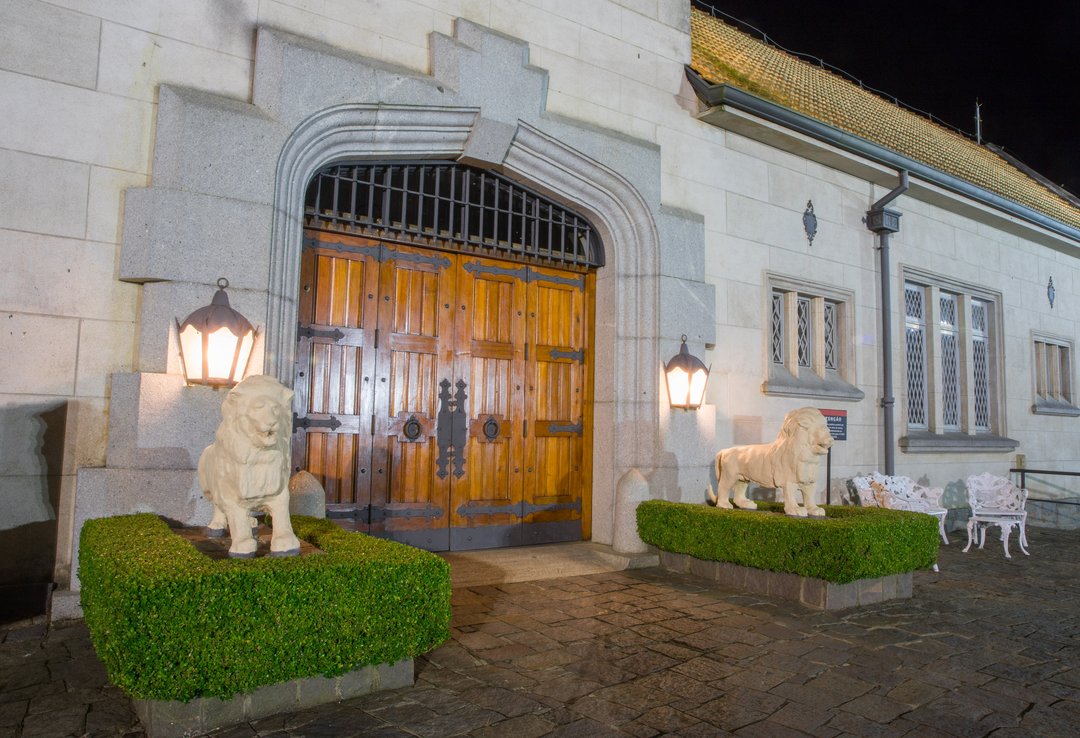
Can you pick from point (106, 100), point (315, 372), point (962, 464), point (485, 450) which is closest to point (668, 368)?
point (485, 450)

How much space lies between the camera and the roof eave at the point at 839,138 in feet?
28.3

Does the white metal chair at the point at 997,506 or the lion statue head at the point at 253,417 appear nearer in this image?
the lion statue head at the point at 253,417

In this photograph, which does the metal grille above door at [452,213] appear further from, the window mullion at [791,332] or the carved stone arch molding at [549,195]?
the window mullion at [791,332]

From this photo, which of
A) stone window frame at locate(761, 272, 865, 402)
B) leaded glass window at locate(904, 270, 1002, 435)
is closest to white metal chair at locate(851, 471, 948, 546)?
stone window frame at locate(761, 272, 865, 402)

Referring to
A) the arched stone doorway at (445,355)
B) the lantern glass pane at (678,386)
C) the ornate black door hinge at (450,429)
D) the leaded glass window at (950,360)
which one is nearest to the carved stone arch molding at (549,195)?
the lantern glass pane at (678,386)

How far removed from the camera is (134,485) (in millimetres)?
5270

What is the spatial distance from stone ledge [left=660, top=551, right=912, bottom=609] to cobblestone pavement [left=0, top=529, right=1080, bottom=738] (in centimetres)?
13

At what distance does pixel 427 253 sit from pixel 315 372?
1723mm

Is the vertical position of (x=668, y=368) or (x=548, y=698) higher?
(x=668, y=368)

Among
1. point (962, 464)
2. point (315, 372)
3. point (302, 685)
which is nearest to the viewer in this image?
point (302, 685)

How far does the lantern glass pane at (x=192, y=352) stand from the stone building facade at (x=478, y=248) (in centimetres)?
16

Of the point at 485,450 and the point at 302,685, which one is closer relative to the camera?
the point at 302,685

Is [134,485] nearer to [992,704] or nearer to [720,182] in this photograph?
[992,704]

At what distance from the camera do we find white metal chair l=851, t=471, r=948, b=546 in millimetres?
8859
